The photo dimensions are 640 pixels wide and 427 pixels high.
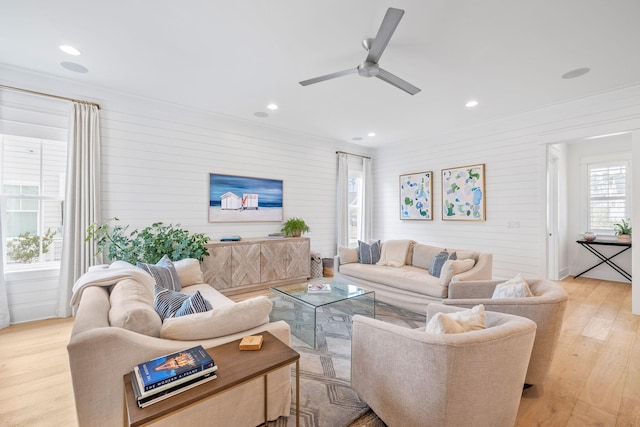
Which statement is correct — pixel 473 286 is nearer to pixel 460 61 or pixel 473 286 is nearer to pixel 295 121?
pixel 460 61

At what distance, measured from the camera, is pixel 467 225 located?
5.13m

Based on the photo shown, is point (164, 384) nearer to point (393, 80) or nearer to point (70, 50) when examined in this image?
point (393, 80)

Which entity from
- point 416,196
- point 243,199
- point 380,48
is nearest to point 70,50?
point 243,199

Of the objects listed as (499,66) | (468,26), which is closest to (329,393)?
(468,26)

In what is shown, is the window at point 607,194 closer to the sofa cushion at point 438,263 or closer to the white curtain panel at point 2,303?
the sofa cushion at point 438,263

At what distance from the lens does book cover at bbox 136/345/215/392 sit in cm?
112

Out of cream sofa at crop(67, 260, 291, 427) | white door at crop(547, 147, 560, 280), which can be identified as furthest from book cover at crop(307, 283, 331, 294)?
white door at crop(547, 147, 560, 280)

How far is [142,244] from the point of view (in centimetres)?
364

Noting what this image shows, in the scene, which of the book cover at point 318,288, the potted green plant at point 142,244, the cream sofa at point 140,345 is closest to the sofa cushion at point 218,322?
the cream sofa at point 140,345

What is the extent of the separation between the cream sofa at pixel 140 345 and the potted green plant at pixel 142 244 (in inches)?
66.3

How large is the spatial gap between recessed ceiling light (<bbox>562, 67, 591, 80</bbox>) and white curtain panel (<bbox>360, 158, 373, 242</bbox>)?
3792 millimetres

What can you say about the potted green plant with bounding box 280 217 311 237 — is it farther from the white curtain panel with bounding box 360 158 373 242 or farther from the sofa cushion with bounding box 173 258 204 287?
the sofa cushion with bounding box 173 258 204 287

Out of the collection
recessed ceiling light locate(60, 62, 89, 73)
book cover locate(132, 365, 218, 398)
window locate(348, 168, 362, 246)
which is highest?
recessed ceiling light locate(60, 62, 89, 73)

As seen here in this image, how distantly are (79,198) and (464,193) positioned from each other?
5.77m
